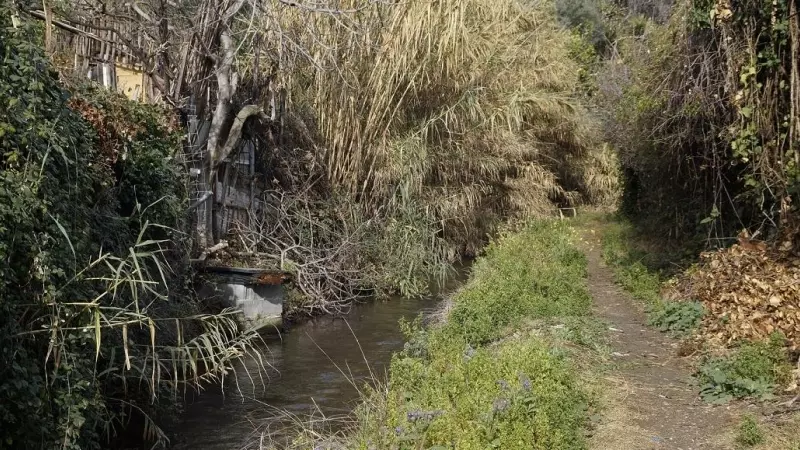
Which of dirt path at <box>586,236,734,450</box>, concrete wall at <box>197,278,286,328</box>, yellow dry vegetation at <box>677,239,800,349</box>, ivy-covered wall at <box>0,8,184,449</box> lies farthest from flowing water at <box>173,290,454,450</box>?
yellow dry vegetation at <box>677,239,800,349</box>

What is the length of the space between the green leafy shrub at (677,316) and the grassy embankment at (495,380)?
0.82 metres

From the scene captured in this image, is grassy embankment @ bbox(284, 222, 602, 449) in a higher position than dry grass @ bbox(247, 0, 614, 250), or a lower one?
lower

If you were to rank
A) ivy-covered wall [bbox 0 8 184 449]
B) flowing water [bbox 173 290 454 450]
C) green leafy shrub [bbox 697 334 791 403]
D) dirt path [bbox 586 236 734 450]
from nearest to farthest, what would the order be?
ivy-covered wall [bbox 0 8 184 449]
dirt path [bbox 586 236 734 450]
green leafy shrub [bbox 697 334 791 403]
flowing water [bbox 173 290 454 450]

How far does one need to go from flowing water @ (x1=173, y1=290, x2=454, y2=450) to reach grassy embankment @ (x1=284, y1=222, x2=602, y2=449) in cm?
81

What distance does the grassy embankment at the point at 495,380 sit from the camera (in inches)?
228

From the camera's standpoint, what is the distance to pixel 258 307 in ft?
40.0

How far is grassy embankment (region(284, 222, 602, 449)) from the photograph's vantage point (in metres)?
5.79

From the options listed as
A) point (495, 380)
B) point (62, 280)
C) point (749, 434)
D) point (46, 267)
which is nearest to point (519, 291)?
point (495, 380)

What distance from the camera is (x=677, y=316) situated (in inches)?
376

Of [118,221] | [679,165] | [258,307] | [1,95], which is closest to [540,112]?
[679,165]

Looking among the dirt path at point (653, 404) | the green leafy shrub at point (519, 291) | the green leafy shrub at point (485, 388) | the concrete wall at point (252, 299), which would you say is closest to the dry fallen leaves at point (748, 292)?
the dirt path at point (653, 404)

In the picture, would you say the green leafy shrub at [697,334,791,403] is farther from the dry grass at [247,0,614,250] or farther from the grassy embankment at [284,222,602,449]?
the dry grass at [247,0,614,250]

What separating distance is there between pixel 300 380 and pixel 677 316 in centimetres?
438

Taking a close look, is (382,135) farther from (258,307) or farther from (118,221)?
(118,221)
